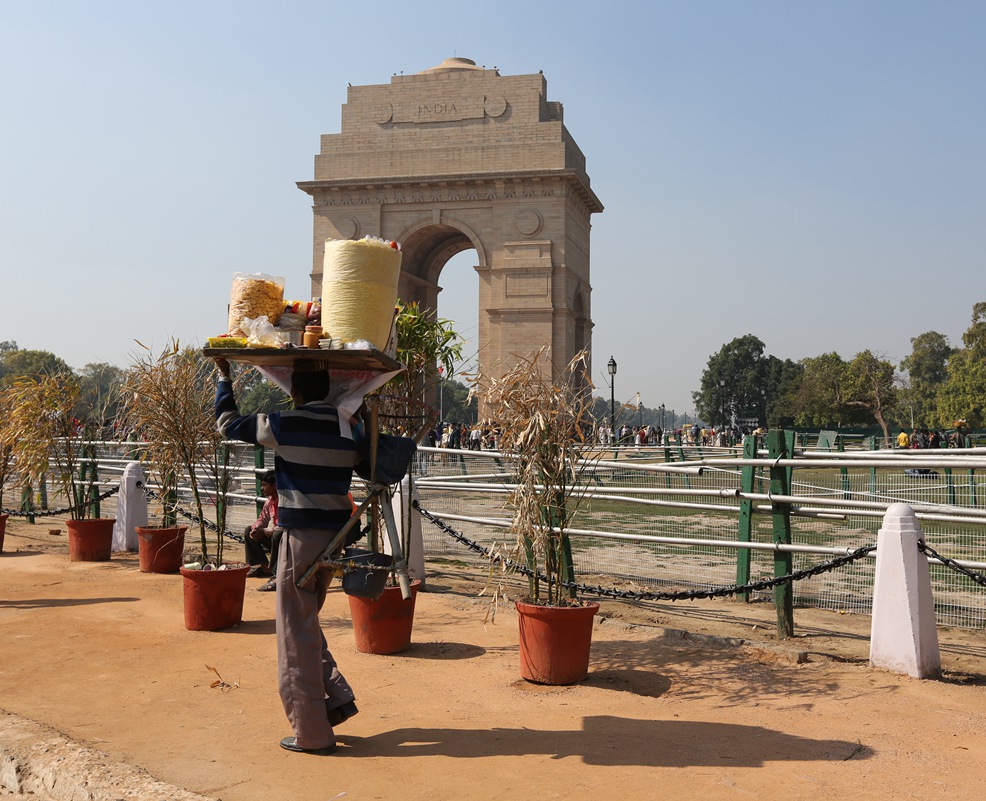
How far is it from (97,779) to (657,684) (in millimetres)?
3184

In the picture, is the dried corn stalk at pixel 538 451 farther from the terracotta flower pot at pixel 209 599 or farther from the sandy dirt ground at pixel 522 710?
the terracotta flower pot at pixel 209 599

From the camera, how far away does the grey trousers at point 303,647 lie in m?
4.26

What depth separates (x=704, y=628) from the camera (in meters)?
6.95

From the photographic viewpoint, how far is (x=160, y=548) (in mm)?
9648

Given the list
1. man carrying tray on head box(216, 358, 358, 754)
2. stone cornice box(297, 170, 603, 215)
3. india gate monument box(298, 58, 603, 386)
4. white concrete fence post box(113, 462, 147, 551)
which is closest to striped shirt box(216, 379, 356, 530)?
man carrying tray on head box(216, 358, 358, 754)

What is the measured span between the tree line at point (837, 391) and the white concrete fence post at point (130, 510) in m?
29.8

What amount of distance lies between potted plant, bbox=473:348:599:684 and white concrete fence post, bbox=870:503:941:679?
184 cm

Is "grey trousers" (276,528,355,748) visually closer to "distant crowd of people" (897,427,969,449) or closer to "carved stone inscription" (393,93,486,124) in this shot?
"distant crowd of people" (897,427,969,449)

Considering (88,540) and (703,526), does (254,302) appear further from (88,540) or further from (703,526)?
(703,526)

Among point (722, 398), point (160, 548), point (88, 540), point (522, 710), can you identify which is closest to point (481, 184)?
point (88, 540)

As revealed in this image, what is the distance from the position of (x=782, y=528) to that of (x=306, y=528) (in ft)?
12.9

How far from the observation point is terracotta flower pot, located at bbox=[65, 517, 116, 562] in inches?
414

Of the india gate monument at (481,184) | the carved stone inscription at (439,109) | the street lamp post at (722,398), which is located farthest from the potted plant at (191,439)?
the street lamp post at (722,398)

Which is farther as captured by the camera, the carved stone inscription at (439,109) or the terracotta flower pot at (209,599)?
the carved stone inscription at (439,109)
